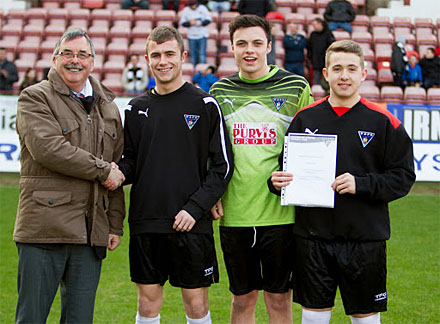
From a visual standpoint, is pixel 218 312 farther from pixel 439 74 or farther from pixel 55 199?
pixel 439 74

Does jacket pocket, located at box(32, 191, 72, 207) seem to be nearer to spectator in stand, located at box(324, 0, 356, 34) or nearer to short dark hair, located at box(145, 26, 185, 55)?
short dark hair, located at box(145, 26, 185, 55)

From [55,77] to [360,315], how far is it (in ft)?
6.85

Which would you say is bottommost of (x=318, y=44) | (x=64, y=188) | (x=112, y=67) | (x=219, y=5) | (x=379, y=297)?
(x=379, y=297)

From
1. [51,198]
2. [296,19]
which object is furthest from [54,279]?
[296,19]

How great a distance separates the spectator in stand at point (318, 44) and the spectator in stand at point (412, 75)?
1.84 m

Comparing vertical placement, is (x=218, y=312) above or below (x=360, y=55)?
below

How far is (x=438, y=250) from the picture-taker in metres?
7.14

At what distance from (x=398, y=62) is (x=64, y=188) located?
435 inches

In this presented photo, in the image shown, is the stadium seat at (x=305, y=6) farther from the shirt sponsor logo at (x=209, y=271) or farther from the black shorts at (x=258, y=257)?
the shirt sponsor logo at (x=209, y=271)

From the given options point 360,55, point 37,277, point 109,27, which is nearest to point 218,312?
point 37,277

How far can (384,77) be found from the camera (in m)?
13.7

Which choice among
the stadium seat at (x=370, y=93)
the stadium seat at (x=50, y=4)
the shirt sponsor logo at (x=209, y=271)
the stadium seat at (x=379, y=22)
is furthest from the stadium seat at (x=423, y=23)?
the shirt sponsor logo at (x=209, y=271)

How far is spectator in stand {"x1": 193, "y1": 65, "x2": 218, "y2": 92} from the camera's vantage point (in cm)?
1200

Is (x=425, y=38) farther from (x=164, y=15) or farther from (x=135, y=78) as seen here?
(x=135, y=78)
